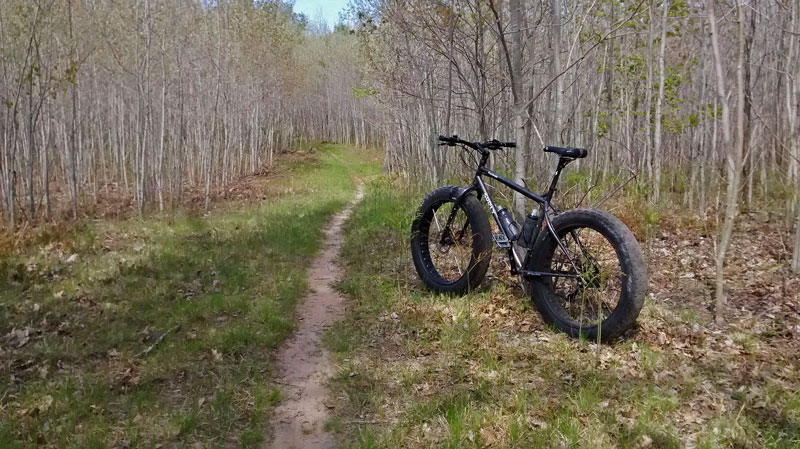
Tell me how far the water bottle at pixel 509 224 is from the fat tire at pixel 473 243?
5.7 inches

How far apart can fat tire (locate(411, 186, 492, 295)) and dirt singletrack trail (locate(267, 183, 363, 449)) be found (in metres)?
1.00

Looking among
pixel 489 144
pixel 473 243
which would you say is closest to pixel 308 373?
pixel 473 243

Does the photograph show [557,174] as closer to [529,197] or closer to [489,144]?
[529,197]

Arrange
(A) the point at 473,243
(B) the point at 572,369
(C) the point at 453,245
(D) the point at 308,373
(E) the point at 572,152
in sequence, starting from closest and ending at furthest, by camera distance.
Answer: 1. (B) the point at 572,369
2. (E) the point at 572,152
3. (D) the point at 308,373
4. (A) the point at 473,243
5. (C) the point at 453,245

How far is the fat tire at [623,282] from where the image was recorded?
3.26 metres

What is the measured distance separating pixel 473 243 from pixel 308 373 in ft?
6.17

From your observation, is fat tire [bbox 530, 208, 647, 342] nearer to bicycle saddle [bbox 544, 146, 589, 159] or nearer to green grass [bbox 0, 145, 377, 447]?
bicycle saddle [bbox 544, 146, 589, 159]

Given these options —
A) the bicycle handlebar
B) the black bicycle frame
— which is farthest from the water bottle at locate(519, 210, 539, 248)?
the bicycle handlebar

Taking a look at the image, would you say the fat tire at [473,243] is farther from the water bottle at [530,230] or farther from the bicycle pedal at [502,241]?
the water bottle at [530,230]

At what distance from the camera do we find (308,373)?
373 cm

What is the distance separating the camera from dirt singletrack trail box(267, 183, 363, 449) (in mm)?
2945

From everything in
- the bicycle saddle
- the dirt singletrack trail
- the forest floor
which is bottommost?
the dirt singletrack trail

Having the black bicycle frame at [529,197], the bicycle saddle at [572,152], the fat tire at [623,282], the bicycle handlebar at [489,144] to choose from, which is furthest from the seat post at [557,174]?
the bicycle handlebar at [489,144]

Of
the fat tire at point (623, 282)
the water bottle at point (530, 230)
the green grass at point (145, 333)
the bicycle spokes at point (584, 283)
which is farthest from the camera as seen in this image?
the water bottle at point (530, 230)
